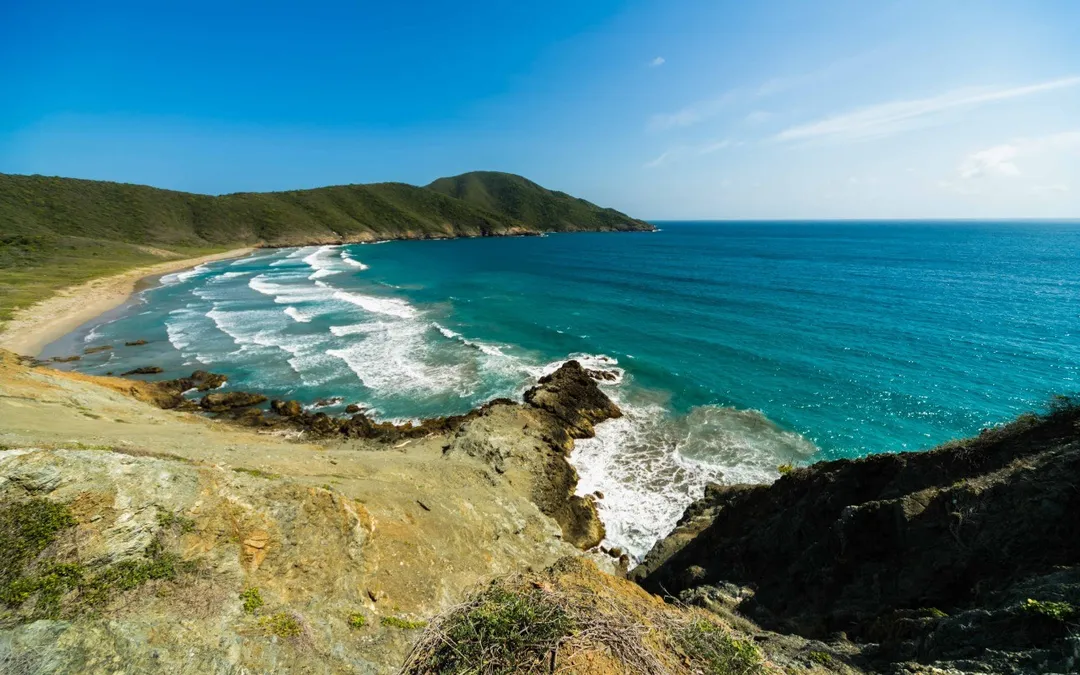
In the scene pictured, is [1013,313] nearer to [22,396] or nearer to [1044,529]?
[1044,529]

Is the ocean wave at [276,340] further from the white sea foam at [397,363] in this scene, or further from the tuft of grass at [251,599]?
the tuft of grass at [251,599]

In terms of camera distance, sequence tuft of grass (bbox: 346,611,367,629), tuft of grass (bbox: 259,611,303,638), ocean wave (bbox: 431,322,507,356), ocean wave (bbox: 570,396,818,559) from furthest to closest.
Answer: ocean wave (bbox: 431,322,507,356) → ocean wave (bbox: 570,396,818,559) → tuft of grass (bbox: 346,611,367,629) → tuft of grass (bbox: 259,611,303,638)

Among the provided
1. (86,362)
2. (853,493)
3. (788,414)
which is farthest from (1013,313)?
(86,362)

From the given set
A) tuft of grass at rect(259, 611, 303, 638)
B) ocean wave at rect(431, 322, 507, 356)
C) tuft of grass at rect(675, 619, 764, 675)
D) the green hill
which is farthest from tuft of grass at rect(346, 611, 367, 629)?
the green hill

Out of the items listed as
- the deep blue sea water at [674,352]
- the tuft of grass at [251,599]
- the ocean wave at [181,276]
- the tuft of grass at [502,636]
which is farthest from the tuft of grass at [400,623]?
the ocean wave at [181,276]

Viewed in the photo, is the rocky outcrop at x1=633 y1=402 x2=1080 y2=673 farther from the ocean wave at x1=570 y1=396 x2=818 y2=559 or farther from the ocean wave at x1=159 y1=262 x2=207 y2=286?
the ocean wave at x1=159 y1=262 x2=207 y2=286

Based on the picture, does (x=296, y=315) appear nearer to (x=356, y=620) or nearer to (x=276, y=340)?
(x=276, y=340)

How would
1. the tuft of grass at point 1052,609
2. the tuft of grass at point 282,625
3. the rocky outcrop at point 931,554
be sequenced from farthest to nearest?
the tuft of grass at point 282,625 < the rocky outcrop at point 931,554 < the tuft of grass at point 1052,609

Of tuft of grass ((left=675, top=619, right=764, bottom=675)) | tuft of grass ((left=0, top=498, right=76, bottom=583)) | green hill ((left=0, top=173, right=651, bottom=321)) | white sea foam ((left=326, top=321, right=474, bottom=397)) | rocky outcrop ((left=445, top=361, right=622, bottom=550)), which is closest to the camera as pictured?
tuft of grass ((left=675, top=619, right=764, bottom=675))
